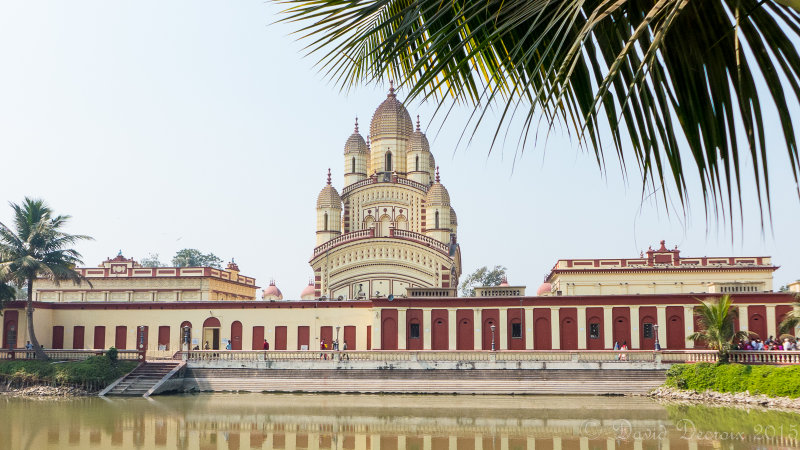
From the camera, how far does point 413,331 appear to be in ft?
149

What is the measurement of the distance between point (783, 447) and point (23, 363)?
32286 mm

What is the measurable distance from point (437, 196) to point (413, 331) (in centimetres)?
1795

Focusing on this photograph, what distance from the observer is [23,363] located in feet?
128

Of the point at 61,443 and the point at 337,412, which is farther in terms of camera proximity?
the point at 337,412

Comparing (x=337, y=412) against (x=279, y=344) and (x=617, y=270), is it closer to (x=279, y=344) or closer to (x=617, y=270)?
(x=279, y=344)

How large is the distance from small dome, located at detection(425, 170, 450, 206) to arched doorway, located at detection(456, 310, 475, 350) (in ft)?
56.4

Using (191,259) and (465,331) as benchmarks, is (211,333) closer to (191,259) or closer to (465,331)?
(465,331)

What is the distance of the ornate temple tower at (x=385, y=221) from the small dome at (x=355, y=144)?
0.25ft

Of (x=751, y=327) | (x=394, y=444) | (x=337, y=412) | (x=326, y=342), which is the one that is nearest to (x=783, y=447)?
(x=394, y=444)

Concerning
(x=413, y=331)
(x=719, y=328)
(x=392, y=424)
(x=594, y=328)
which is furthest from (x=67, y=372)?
(x=719, y=328)

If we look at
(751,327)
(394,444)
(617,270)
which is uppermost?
(617,270)

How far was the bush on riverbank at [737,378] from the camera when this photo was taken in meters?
30.5

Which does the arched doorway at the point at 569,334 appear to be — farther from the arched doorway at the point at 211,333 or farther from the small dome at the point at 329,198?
the small dome at the point at 329,198

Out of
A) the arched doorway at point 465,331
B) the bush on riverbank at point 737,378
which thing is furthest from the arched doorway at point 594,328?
the bush on riverbank at point 737,378
